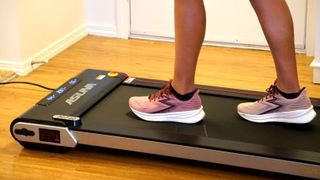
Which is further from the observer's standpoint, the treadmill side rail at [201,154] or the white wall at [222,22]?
the white wall at [222,22]

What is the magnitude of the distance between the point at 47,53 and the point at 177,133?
4.44 ft

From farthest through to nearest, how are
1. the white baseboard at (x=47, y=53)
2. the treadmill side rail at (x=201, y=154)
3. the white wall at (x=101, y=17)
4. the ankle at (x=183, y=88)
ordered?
the white wall at (x=101, y=17)
the white baseboard at (x=47, y=53)
the ankle at (x=183, y=88)
the treadmill side rail at (x=201, y=154)

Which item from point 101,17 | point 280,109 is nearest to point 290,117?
point 280,109

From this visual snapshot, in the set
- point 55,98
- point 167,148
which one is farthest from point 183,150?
point 55,98

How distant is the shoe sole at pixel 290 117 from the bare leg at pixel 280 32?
10cm

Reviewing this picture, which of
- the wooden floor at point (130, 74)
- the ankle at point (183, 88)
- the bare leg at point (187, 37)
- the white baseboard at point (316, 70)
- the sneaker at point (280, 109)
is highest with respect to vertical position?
the bare leg at point (187, 37)

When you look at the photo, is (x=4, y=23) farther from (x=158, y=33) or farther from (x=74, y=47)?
(x=158, y=33)

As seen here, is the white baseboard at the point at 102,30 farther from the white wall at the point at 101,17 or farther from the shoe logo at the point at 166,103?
the shoe logo at the point at 166,103

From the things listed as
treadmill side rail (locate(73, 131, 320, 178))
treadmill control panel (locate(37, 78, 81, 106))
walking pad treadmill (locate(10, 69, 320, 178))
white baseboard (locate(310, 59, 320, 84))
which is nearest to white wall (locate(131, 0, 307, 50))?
white baseboard (locate(310, 59, 320, 84))

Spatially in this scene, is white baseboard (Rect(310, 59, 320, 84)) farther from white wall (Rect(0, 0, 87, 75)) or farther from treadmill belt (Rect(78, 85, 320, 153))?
white wall (Rect(0, 0, 87, 75))

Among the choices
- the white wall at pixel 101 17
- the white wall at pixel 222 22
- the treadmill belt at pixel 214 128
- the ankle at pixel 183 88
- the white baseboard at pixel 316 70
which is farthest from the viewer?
the white wall at pixel 101 17

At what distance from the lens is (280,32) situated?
191cm

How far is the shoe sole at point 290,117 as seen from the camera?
1988mm

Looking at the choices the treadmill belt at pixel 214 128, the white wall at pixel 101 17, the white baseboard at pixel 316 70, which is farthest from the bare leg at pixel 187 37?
the white wall at pixel 101 17
